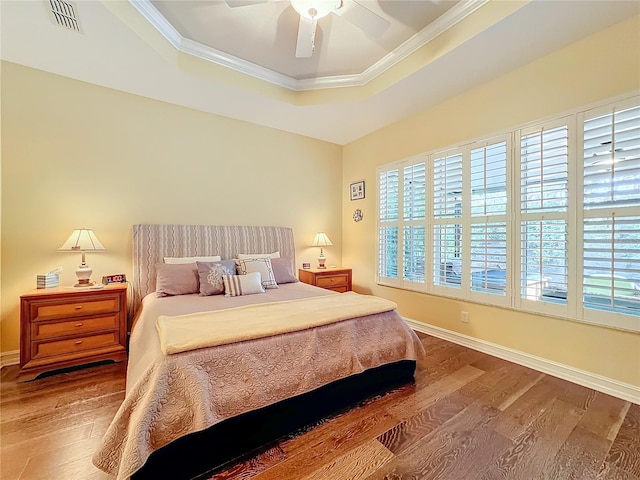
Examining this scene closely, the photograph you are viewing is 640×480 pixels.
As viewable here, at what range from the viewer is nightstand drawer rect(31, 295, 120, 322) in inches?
91.0

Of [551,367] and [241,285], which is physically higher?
[241,285]

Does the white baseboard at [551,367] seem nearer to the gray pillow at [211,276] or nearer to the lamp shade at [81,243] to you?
the gray pillow at [211,276]

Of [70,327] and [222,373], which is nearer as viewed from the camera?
[222,373]

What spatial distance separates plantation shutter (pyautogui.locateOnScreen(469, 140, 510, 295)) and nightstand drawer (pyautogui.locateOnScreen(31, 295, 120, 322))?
3633mm

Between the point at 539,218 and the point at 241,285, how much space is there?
2.87 meters

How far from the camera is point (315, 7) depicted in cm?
197

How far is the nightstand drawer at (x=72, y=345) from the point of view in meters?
2.31

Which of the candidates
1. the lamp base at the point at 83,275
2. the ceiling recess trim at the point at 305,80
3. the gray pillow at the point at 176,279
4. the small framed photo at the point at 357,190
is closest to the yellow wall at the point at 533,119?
the small framed photo at the point at 357,190

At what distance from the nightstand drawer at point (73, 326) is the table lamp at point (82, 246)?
353 millimetres

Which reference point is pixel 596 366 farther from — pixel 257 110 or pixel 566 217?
pixel 257 110

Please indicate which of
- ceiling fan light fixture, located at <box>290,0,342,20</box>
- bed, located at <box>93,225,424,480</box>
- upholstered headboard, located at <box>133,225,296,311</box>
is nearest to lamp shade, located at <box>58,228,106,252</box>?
upholstered headboard, located at <box>133,225,296,311</box>

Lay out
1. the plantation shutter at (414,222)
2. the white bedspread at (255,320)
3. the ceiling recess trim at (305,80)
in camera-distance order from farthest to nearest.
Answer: the plantation shutter at (414,222) < the ceiling recess trim at (305,80) < the white bedspread at (255,320)

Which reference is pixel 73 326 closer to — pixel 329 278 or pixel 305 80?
pixel 329 278

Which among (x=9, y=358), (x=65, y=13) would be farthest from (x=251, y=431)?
(x=65, y=13)
